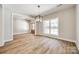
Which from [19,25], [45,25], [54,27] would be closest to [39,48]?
[19,25]

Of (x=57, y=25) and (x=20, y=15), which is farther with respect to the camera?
(x=57, y=25)

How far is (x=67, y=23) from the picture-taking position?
10.8 ft

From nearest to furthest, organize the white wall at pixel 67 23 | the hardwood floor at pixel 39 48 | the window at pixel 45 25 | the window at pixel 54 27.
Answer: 1. the hardwood floor at pixel 39 48
2. the white wall at pixel 67 23
3. the window at pixel 54 27
4. the window at pixel 45 25

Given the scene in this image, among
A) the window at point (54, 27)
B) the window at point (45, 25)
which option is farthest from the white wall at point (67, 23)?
the window at point (45, 25)

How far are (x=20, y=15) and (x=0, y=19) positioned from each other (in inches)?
32.8

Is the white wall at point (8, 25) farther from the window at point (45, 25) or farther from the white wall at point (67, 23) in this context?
the white wall at point (67, 23)

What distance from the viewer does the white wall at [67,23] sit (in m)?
2.99

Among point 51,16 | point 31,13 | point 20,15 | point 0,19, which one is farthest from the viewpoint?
point 51,16
